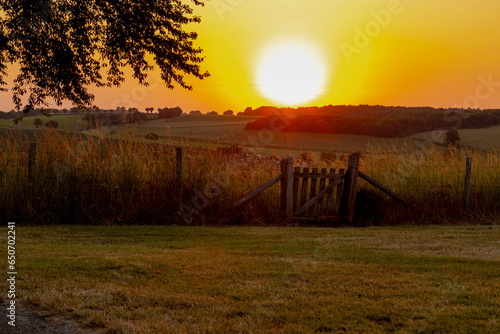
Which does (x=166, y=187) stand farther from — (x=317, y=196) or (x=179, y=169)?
(x=317, y=196)

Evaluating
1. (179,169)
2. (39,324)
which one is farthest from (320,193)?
(39,324)

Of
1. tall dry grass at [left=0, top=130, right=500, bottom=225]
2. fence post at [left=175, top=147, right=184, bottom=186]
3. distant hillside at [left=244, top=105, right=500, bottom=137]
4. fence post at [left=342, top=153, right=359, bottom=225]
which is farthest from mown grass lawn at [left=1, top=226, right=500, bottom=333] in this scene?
distant hillside at [left=244, top=105, right=500, bottom=137]

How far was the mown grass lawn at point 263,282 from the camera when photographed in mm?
4840

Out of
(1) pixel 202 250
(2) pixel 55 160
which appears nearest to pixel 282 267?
(1) pixel 202 250

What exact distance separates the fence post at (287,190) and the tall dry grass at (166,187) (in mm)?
248

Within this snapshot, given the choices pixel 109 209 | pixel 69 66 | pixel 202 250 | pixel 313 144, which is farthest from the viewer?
pixel 313 144

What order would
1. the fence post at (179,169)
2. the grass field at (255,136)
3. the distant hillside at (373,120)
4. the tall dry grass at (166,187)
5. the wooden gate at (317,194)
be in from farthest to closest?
the distant hillside at (373,120) → the grass field at (255,136) → the wooden gate at (317,194) → the fence post at (179,169) → the tall dry grass at (166,187)

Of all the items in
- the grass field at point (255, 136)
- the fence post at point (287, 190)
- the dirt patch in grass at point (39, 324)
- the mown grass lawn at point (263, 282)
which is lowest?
the dirt patch in grass at point (39, 324)

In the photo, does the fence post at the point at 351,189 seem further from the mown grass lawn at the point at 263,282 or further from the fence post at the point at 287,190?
the mown grass lawn at the point at 263,282

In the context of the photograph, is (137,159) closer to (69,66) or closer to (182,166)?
(182,166)

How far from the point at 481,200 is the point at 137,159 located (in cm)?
1017

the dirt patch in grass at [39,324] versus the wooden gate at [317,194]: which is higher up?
the wooden gate at [317,194]

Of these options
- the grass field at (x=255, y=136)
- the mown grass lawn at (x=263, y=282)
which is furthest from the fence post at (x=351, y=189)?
the mown grass lawn at (x=263, y=282)

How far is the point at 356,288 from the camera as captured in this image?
5938 mm
